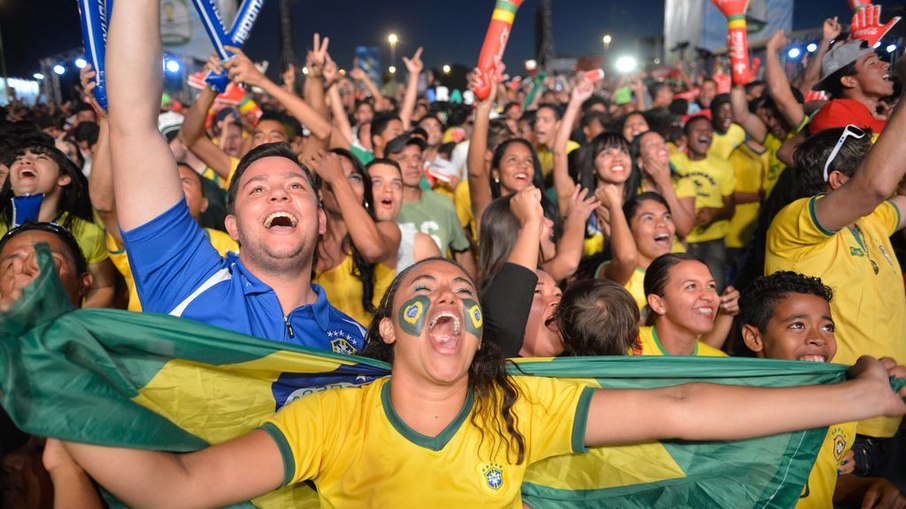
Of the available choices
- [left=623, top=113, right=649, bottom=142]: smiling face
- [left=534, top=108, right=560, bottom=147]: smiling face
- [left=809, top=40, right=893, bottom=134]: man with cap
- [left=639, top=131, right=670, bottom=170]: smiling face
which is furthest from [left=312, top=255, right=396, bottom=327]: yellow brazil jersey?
[left=623, top=113, right=649, bottom=142]: smiling face

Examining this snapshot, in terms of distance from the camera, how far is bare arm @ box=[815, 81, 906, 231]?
8.30 feet

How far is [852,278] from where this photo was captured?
3078 millimetres

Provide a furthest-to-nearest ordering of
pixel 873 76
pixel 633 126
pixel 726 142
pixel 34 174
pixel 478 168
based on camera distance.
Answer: pixel 726 142, pixel 633 126, pixel 478 168, pixel 873 76, pixel 34 174

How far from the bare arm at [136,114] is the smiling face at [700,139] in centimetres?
522

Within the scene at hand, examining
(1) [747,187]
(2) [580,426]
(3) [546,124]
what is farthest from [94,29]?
(1) [747,187]

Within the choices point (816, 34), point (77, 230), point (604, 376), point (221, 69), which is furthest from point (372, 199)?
point (816, 34)

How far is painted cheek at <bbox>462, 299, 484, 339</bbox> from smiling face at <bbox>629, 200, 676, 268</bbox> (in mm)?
2187

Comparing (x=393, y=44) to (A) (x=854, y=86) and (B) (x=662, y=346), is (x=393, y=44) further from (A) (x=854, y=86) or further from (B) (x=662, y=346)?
(B) (x=662, y=346)

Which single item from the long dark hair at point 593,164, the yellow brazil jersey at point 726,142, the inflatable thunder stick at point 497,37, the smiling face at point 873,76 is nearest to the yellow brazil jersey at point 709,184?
the yellow brazil jersey at point 726,142

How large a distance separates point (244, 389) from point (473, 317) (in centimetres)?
73

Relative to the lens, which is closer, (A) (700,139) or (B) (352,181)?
(B) (352,181)

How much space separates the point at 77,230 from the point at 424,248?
6.54 feet

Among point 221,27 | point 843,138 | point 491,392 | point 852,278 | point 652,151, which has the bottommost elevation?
point 491,392

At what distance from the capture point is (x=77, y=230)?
3801 millimetres
